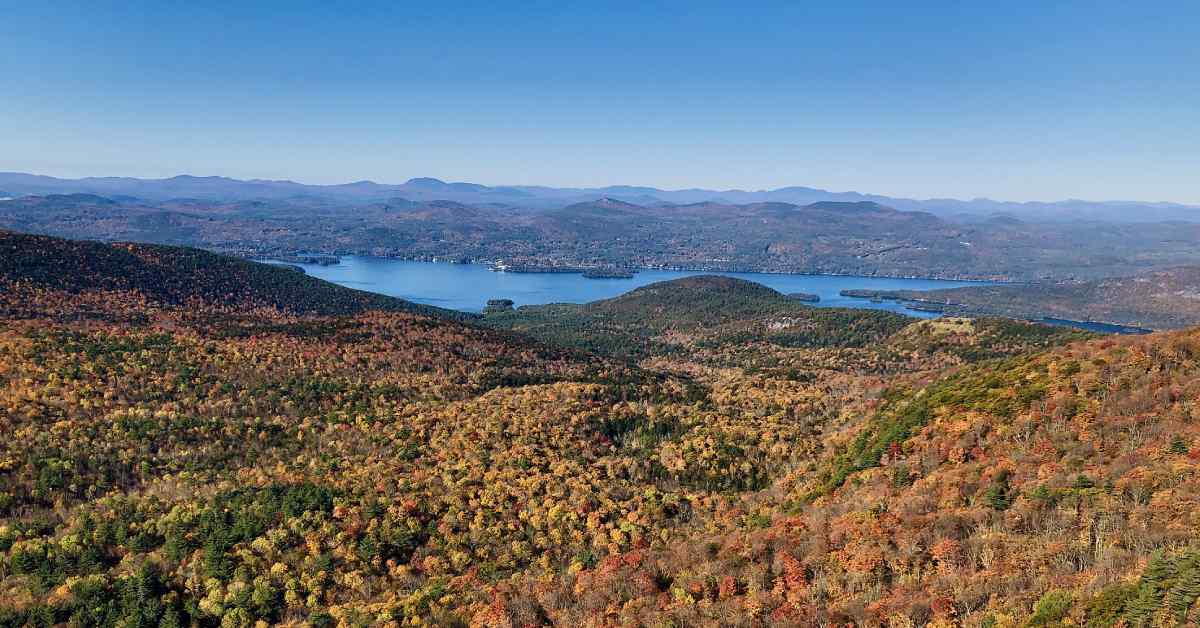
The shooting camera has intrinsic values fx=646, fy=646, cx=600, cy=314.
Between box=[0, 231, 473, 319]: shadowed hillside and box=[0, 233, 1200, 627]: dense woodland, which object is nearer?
box=[0, 233, 1200, 627]: dense woodland

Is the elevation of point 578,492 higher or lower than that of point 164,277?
lower

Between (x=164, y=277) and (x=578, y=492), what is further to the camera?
(x=164, y=277)

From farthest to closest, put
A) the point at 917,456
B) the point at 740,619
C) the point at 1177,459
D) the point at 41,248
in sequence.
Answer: the point at 41,248
the point at 917,456
the point at 1177,459
the point at 740,619

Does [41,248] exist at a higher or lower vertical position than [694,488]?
higher

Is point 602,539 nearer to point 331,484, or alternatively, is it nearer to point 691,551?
point 691,551

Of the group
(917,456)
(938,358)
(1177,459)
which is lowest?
(938,358)

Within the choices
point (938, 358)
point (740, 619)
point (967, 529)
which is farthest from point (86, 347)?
point (938, 358)

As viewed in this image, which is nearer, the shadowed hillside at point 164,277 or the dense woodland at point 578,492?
the dense woodland at point 578,492

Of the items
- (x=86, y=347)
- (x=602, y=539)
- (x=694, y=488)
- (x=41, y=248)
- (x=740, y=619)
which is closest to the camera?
(x=740, y=619)
